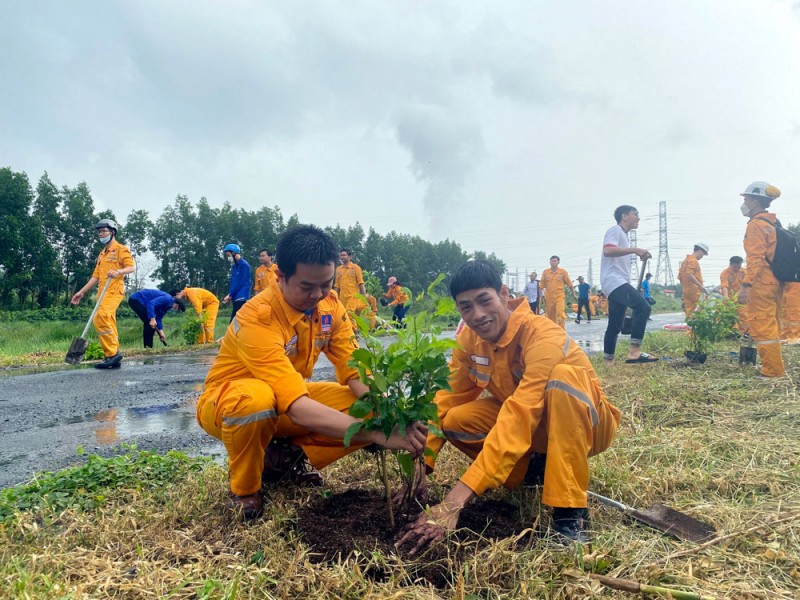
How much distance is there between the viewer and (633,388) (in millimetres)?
5242

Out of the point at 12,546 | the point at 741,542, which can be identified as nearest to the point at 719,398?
the point at 741,542

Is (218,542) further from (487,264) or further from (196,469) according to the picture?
(487,264)

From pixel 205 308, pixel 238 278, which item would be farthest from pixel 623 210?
pixel 205 308

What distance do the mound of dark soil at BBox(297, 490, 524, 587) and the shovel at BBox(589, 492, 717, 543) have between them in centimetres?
55

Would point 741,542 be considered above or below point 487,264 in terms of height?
below

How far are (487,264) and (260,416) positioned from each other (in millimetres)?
1358

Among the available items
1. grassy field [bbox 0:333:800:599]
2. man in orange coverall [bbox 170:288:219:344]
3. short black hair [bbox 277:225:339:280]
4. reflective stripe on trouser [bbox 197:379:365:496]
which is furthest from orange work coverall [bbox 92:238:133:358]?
short black hair [bbox 277:225:339:280]

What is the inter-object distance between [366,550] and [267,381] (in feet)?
2.94

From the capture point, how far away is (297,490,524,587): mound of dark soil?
1975 millimetres

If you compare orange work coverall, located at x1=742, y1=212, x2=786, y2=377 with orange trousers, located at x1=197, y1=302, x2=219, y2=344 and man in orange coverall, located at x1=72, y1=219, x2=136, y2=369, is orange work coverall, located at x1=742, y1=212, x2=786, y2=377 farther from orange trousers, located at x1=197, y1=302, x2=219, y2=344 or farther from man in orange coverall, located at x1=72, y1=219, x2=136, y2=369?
orange trousers, located at x1=197, y1=302, x2=219, y2=344

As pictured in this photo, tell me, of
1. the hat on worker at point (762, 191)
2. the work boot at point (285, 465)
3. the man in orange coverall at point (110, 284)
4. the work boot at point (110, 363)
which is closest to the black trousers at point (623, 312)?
the hat on worker at point (762, 191)

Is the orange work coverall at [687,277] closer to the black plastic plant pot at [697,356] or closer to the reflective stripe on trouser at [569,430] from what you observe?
the black plastic plant pot at [697,356]

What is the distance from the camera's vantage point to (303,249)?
8.05 feet

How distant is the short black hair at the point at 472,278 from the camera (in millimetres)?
2549
